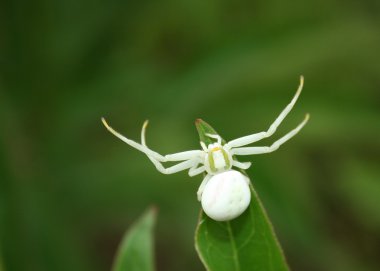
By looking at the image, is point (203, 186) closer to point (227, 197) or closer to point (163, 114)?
point (227, 197)

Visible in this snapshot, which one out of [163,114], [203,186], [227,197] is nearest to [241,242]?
[227,197]

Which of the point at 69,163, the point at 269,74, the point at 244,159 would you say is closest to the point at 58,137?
the point at 69,163

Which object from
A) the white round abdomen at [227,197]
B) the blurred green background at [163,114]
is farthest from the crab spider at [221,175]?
the blurred green background at [163,114]

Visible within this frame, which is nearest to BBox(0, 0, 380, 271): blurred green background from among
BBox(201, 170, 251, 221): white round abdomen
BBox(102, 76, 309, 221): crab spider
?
BBox(102, 76, 309, 221): crab spider

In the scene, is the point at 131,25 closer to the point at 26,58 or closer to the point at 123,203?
the point at 26,58

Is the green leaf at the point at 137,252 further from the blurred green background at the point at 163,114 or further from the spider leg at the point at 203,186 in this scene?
the blurred green background at the point at 163,114

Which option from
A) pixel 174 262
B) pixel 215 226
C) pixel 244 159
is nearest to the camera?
pixel 215 226
